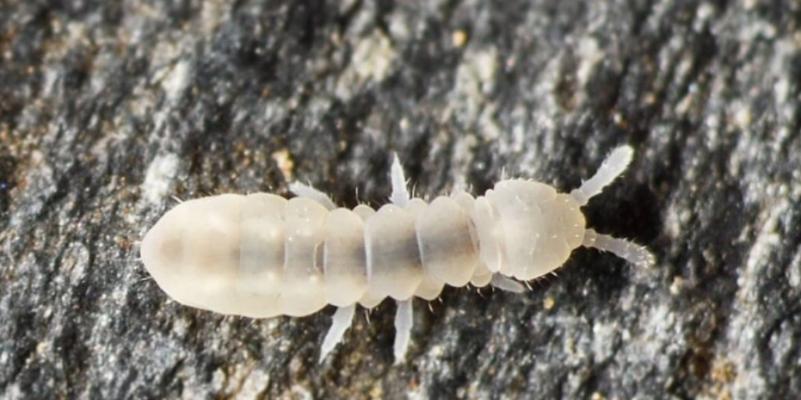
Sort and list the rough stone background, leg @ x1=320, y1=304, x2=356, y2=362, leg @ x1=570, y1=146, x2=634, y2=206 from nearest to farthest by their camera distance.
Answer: leg @ x1=320, y1=304, x2=356, y2=362, the rough stone background, leg @ x1=570, y1=146, x2=634, y2=206

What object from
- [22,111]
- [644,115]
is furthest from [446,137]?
[22,111]

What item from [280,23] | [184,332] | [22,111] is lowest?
[184,332]

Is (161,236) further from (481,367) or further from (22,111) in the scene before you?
(481,367)

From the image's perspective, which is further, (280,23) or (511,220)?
A: (280,23)

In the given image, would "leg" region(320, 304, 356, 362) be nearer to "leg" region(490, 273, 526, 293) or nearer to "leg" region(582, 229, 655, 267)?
"leg" region(490, 273, 526, 293)

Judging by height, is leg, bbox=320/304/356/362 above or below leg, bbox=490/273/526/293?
below

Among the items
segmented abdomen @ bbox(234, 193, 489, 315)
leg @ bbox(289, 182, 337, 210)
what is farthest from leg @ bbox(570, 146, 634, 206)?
leg @ bbox(289, 182, 337, 210)

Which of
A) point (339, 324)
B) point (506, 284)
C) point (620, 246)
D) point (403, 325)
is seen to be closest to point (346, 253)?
point (339, 324)

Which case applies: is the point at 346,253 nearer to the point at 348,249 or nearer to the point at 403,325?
the point at 348,249
